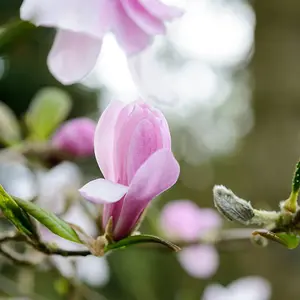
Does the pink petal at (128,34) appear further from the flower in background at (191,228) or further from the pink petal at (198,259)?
the pink petal at (198,259)

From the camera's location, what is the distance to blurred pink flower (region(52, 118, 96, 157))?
42 cm

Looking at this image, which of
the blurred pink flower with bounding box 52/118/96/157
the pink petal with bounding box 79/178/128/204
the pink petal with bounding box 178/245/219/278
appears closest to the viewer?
the pink petal with bounding box 79/178/128/204

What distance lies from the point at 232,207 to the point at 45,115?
0.28m

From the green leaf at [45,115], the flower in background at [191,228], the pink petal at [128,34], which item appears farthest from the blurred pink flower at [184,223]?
the pink petal at [128,34]

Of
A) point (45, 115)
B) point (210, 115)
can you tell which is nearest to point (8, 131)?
point (45, 115)

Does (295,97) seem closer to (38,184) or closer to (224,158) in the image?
(38,184)

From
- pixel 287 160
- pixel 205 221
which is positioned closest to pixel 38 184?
pixel 205 221

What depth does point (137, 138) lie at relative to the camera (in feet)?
0.84

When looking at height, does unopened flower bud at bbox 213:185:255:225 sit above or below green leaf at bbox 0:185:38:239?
above

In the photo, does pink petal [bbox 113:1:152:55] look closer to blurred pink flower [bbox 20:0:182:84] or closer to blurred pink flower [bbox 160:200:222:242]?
blurred pink flower [bbox 20:0:182:84]

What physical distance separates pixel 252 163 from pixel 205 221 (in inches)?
28.1

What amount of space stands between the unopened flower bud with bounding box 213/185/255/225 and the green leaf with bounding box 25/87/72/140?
267 millimetres

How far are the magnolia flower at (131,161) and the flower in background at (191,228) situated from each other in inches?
11.8

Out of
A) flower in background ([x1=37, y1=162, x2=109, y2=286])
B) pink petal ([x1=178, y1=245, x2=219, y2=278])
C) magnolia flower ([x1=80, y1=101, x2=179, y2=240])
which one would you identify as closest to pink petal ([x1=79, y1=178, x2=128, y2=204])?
magnolia flower ([x1=80, y1=101, x2=179, y2=240])
